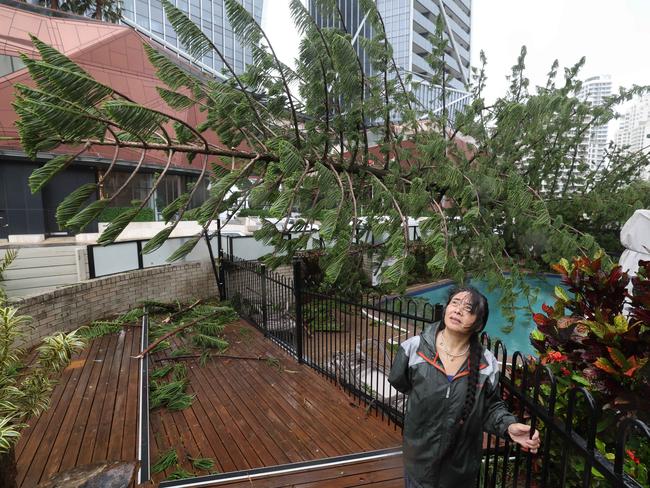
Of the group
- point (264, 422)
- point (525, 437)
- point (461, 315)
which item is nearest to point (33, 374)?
point (264, 422)

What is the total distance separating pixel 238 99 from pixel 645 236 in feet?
14.6

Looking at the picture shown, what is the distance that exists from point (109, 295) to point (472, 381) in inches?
280

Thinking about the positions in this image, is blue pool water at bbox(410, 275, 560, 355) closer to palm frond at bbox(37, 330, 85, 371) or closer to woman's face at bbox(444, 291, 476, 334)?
→ woman's face at bbox(444, 291, 476, 334)

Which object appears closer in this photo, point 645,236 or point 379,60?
point 645,236

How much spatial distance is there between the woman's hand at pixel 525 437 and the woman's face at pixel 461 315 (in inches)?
16.9

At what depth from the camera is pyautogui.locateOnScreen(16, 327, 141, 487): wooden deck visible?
2.74m

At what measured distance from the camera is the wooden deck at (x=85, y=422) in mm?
2740

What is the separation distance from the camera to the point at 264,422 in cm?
367

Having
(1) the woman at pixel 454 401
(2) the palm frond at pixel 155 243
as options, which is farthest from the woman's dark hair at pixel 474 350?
(2) the palm frond at pixel 155 243

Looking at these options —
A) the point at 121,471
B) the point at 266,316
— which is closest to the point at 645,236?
the point at 121,471

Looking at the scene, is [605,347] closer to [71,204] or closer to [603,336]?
[603,336]

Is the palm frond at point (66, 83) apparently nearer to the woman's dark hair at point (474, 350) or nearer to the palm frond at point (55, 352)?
the palm frond at point (55, 352)

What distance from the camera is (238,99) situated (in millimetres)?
4457

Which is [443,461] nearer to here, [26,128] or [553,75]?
[26,128]
